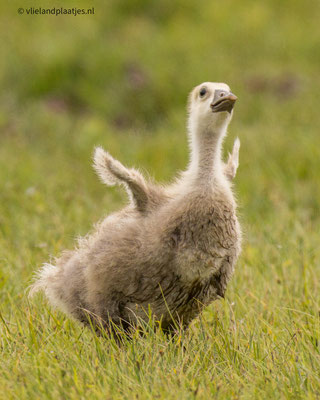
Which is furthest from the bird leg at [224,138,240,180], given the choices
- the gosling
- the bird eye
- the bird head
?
the bird eye

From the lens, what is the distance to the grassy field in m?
3.42

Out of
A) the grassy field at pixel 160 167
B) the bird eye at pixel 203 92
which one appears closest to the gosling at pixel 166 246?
the bird eye at pixel 203 92

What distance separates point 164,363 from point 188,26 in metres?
9.52

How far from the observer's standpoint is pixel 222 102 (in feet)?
12.7

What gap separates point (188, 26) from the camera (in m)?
12.2

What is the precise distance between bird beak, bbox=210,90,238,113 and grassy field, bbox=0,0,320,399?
1148 mm

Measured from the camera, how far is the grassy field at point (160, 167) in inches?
135

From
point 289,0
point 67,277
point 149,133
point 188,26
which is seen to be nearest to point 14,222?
point 67,277

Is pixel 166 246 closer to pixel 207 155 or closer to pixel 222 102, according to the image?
pixel 207 155

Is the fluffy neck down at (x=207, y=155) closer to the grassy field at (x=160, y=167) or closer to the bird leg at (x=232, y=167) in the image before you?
the bird leg at (x=232, y=167)

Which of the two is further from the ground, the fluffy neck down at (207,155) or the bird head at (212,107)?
the bird head at (212,107)

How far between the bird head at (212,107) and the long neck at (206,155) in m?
0.02

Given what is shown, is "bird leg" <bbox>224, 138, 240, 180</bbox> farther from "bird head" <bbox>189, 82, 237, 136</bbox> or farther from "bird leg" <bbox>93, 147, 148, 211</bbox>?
"bird leg" <bbox>93, 147, 148, 211</bbox>

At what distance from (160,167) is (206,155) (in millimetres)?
4419
